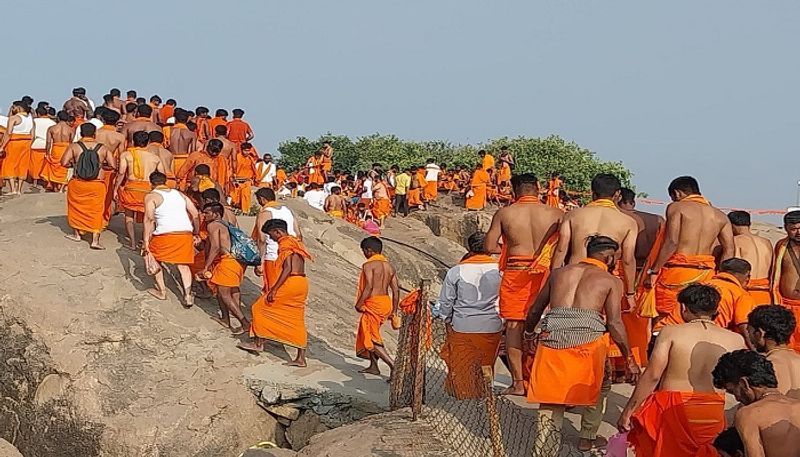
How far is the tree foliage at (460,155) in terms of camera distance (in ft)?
112

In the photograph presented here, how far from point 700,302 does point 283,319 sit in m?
5.42

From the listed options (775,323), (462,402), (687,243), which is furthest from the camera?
(462,402)

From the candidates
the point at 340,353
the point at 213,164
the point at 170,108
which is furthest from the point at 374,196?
the point at 340,353

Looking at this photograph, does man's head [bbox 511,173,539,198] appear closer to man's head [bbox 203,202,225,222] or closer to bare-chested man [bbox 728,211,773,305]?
bare-chested man [bbox 728,211,773,305]

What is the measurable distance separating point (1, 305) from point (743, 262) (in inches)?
311

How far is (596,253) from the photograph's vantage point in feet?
23.3

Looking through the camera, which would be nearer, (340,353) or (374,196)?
(340,353)

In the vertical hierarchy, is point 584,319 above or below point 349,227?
above

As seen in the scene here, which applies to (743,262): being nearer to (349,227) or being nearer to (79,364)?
(79,364)

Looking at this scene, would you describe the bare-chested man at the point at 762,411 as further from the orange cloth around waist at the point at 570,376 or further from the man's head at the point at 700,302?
the orange cloth around waist at the point at 570,376

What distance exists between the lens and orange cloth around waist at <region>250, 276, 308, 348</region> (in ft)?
34.1

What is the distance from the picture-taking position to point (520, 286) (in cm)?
809

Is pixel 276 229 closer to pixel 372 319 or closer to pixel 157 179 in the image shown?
pixel 372 319

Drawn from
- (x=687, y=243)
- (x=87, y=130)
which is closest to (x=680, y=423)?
(x=687, y=243)
